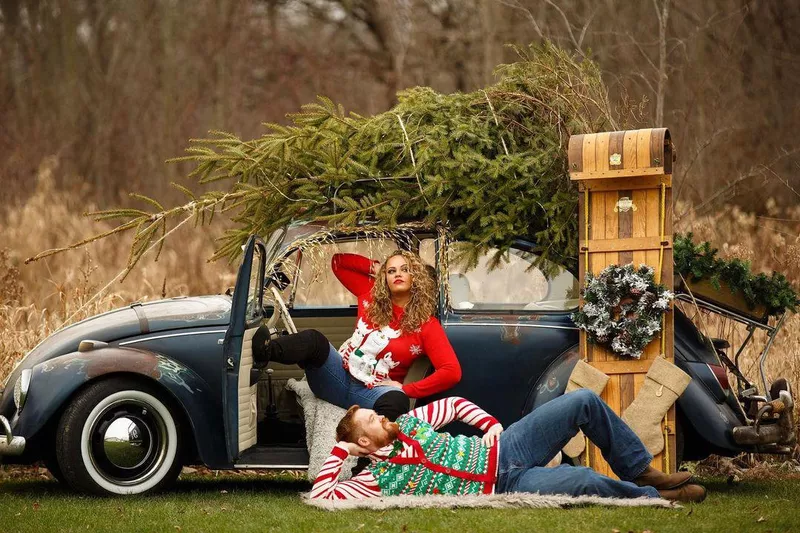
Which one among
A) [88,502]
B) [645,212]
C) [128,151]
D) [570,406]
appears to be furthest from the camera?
[128,151]

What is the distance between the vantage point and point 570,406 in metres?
6.45

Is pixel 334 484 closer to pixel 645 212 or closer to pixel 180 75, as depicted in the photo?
pixel 645 212

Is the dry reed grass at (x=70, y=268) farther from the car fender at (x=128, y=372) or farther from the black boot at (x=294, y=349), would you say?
the black boot at (x=294, y=349)

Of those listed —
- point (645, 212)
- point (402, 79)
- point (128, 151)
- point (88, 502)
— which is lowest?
point (88, 502)

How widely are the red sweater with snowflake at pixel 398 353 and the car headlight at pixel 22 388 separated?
1.88 metres

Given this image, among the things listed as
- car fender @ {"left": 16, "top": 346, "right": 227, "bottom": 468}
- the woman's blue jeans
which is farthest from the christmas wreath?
car fender @ {"left": 16, "top": 346, "right": 227, "bottom": 468}

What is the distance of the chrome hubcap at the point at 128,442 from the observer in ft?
23.4

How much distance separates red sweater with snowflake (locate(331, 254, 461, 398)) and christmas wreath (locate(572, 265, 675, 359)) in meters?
0.90

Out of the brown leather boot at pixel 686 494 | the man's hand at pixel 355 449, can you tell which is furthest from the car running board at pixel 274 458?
the brown leather boot at pixel 686 494

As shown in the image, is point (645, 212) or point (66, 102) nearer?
point (645, 212)

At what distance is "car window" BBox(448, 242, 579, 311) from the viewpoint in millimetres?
7617

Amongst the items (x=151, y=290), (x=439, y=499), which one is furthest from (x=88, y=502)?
(x=151, y=290)

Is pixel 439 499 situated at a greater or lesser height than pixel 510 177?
lesser

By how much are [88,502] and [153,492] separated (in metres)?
0.42
